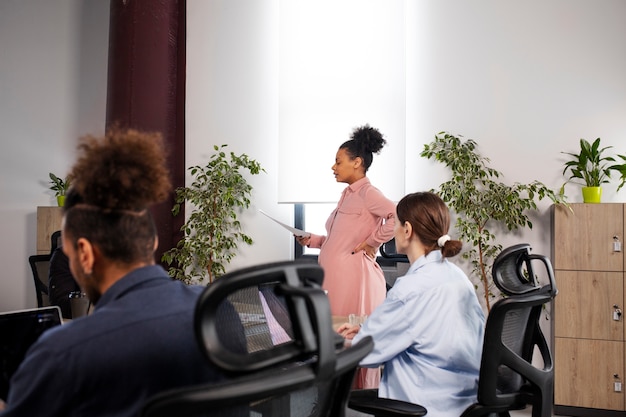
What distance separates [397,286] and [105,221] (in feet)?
3.91

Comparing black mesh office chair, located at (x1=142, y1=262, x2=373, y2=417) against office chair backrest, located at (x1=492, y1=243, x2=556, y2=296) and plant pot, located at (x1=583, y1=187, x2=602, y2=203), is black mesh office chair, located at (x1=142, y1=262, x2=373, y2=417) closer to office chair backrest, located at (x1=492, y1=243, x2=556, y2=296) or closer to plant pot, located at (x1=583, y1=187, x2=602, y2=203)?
office chair backrest, located at (x1=492, y1=243, x2=556, y2=296)

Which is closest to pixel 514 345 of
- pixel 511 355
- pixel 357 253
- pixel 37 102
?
pixel 511 355

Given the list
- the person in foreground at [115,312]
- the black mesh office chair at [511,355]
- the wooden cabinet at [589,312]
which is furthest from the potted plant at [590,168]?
the person in foreground at [115,312]

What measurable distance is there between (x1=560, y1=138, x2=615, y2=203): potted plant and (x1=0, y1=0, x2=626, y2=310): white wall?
10 centimetres

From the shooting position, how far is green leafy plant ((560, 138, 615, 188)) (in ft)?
14.2

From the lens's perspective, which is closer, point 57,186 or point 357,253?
point 357,253

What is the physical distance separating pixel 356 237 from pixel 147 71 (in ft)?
7.69

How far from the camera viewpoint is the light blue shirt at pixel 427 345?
2.04m

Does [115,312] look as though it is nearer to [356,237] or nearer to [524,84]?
[356,237]

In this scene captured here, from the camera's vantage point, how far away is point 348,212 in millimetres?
3996

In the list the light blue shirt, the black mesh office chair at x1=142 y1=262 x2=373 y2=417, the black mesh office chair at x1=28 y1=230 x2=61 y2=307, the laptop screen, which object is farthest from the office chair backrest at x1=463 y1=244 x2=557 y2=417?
the black mesh office chair at x1=28 y1=230 x2=61 y2=307

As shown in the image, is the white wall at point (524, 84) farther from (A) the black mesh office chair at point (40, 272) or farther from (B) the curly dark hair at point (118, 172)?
(B) the curly dark hair at point (118, 172)

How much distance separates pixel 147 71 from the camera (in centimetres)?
512

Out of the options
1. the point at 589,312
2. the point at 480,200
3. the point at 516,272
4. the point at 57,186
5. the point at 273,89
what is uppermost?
the point at 273,89
